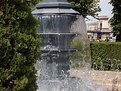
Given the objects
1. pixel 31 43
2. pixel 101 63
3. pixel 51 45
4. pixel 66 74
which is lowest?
pixel 101 63

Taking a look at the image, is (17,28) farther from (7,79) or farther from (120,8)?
(120,8)

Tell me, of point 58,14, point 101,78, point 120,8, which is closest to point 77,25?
point 58,14

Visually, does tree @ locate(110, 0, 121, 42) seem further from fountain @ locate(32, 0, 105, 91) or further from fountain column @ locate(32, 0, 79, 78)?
fountain column @ locate(32, 0, 79, 78)

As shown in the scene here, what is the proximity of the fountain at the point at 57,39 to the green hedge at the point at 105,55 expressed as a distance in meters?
6.20

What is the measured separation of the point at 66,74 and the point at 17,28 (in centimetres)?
404

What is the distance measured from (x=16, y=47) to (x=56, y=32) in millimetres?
3794

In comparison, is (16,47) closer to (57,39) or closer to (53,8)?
(57,39)

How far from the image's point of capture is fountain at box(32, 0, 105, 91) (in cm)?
781

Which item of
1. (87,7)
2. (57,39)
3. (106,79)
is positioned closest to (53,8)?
(57,39)

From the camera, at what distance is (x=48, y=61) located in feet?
26.0

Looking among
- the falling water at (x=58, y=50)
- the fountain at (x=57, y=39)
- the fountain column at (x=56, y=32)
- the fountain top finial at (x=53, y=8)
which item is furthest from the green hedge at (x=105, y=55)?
the fountain top finial at (x=53, y=8)

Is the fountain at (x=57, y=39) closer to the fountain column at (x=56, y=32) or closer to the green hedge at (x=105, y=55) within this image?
the fountain column at (x=56, y=32)

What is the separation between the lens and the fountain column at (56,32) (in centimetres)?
779

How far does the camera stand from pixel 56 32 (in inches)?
314
